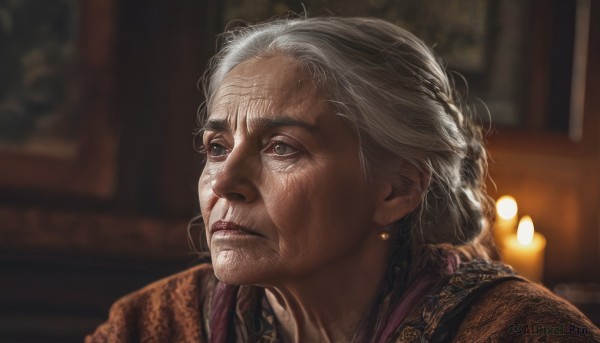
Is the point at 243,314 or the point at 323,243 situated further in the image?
the point at 243,314

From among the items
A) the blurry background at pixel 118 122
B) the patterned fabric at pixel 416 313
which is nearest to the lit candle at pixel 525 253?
the blurry background at pixel 118 122

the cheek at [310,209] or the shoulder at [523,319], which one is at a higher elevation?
the cheek at [310,209]

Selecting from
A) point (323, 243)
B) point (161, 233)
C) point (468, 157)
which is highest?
point (468, 157)

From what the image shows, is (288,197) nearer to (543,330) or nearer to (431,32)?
(543,330)

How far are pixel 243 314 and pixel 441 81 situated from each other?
27.0 inches

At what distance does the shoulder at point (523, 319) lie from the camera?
62.9 inches

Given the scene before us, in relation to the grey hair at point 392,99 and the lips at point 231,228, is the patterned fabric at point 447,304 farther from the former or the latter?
the lips at point 231,228

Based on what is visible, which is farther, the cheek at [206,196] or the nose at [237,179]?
the cheek at [206,196]

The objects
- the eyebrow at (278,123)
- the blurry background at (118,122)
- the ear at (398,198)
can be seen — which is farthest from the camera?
the blurry background at (118,122)

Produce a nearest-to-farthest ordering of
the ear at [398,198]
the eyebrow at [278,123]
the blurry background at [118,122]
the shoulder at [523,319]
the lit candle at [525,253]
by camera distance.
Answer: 1. the shoulder at [523,319]
2. the eyebrow at [278,123]
3. the ear at [398,198]
4. the lit candle at [525,253]
5. the blurry background at [118,122]

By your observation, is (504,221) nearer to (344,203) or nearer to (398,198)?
(398,198)

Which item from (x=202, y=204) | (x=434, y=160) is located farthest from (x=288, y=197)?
(x=434, y=160)

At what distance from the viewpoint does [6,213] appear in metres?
3.40

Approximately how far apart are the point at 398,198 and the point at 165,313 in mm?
634
